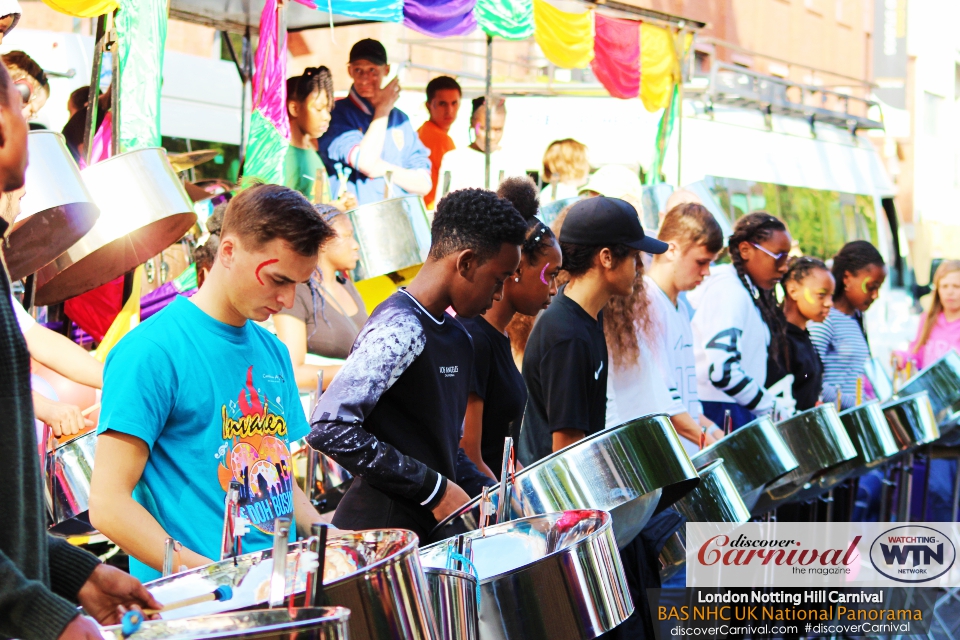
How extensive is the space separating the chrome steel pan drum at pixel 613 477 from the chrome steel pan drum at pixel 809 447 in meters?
0.79

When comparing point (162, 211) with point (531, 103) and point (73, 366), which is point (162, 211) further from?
point (531, 103)

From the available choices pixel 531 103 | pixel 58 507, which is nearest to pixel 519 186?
pixel 58 507

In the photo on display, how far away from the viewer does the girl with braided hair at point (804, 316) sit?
3457mm

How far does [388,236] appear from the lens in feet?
10.8

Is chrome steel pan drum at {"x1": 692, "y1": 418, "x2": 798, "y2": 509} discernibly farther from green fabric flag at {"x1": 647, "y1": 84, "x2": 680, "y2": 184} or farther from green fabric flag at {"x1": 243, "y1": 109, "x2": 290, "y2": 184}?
green fabric flag at {"x1": 647, "y1": 84, "x2": 680, "y2": 184}

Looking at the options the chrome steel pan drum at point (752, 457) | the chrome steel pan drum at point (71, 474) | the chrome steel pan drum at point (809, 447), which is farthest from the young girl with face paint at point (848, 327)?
the chrome steel pan drum at point (71, 474)

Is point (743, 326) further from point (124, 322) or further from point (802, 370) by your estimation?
point (124, 322)

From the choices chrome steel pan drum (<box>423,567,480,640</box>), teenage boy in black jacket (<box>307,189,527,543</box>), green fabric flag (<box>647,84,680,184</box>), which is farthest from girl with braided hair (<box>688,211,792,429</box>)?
green fabric flag (<box>647,84,680,184</box>)

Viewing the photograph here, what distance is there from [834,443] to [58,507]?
1.78 m

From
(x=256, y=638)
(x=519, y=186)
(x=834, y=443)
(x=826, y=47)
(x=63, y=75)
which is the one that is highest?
(x=826, y=47)

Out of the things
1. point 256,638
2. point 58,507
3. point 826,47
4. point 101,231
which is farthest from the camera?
point 826,47

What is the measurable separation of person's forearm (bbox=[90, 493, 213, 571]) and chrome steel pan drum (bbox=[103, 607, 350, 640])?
1.04 feet

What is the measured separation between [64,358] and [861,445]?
1.98 m

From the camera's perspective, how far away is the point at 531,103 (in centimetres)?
807
